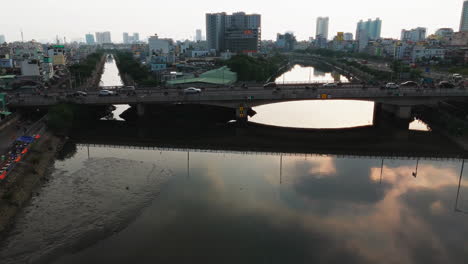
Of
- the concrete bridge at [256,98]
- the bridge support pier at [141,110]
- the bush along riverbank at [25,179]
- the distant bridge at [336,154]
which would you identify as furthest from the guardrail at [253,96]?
the bush along riverbank at [25,179]

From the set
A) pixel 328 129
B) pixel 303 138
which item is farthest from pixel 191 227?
pixel 328 129

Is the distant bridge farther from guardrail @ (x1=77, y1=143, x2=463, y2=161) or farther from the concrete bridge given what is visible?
the concrete bridge

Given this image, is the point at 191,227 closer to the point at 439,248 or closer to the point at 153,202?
the point at 153,202

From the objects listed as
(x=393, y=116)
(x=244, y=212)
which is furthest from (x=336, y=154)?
(x=393, y=116)

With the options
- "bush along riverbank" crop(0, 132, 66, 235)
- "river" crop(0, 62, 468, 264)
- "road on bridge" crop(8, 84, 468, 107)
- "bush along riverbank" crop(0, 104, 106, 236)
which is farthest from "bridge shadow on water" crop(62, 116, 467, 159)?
"road on bridge" crop(8, 84, 468, 107)

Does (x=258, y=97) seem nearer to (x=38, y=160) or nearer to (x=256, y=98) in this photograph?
(x=256, y=98)
